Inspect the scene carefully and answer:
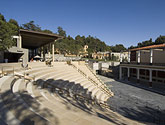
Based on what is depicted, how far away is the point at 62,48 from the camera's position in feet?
163

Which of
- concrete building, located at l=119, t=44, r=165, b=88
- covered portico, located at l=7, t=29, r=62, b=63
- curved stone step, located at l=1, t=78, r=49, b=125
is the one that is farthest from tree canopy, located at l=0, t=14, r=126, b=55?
concrete building, located at l=119, t=44, r=165, b=88

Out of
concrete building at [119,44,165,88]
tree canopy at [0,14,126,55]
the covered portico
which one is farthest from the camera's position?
concrete building at [119,44,165,88]

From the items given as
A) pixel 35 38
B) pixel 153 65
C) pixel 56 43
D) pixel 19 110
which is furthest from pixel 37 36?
pixel 56 43

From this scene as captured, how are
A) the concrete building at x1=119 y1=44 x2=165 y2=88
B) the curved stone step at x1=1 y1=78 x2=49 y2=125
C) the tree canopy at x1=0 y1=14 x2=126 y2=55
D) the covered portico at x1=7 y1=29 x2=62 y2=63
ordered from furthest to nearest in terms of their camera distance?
the concrete building at x1=119 y1=44 x2=165 y2=88 → the covered portico at x1=7 y1=29 x2=62 y2=63 → the tree canopy at x1=0 y1=14 x2=126 y2=55 → the curved stone step at x1=1 y1=78 x2=49 y2=125

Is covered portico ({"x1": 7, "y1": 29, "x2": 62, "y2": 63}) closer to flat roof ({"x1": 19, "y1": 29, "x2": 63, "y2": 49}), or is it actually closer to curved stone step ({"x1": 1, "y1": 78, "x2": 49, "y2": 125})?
flat roof ({"x1": 19, "y1": 29, "x2": 63, "y2": 49})

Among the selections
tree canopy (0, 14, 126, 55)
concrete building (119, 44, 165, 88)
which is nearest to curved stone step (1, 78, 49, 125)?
tree canopy (0, 14, 126, 55)

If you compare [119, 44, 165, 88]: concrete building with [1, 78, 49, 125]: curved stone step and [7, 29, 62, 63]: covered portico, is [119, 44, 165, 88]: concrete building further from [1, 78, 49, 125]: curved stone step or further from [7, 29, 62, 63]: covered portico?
[1, 78, 49, 125]: curved stone step

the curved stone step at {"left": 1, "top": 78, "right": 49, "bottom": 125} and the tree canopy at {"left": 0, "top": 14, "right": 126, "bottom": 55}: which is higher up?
the tree canopy at {"left": 0, "top": 14, "right": 126, "bottom": 55}

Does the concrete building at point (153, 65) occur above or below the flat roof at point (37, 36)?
below

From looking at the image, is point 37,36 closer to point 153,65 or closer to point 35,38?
point 35,38

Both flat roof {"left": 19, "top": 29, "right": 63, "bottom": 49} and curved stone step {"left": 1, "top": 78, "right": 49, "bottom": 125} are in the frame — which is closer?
curved stone step {"left": 1, "top": 78, "right": 49, "bottom": 125}

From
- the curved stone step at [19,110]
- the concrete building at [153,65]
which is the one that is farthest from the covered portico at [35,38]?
the concrete building at [153,65]

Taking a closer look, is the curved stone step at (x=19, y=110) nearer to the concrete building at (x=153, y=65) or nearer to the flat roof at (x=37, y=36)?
the flat roof at (x=37, y=36)

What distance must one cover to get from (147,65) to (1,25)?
85.0 ft
